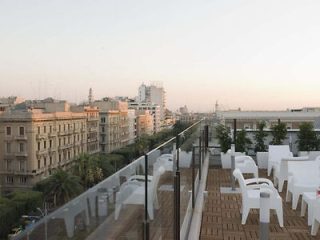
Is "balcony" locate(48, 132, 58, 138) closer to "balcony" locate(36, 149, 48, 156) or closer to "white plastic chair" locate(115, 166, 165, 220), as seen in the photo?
"balcony" locate(36, 149, 48, 156)

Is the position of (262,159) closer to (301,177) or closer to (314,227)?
(301,177)

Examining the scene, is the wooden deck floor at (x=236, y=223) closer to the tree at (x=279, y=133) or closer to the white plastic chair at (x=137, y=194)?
the white plastic chair at (x=137, y=194)

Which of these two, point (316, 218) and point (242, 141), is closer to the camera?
point (316, 218)

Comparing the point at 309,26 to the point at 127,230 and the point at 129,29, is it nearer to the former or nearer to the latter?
the point at 129,29

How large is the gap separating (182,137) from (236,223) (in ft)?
5.03

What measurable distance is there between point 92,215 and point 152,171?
2.68 feet

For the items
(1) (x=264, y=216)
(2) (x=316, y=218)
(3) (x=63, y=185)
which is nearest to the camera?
(1) (x=264, y=216)

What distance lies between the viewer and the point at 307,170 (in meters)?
5.22

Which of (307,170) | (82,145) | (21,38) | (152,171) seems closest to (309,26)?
(307,170)

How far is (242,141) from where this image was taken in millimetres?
9320

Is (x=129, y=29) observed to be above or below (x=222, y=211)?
above

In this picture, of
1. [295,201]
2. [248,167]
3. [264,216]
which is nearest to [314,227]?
[295,201]

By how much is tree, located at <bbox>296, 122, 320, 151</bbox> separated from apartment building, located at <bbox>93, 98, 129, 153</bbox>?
228ft

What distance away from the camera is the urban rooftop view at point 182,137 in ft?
6.31
